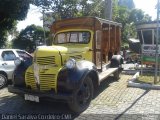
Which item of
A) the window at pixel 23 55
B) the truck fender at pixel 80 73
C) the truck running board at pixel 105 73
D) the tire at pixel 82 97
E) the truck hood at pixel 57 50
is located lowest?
the tire at pixel 82 97

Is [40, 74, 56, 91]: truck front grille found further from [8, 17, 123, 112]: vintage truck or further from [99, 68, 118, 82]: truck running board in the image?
[99, 68, 118, 82]: truck running board

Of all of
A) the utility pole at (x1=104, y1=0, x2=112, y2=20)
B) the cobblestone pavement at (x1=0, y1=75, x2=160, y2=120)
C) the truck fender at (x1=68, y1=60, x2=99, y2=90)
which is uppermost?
the utility pole at (x1=104, y1=0, x2=112, y2=20)

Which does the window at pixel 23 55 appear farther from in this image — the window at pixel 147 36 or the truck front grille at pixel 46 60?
the window at pixel 147 36

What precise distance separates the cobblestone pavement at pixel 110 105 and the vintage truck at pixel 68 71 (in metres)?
0.46

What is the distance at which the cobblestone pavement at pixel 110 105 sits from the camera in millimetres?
7516

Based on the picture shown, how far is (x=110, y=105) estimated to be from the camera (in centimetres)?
845

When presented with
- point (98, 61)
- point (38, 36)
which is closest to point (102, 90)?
point (98, 61)

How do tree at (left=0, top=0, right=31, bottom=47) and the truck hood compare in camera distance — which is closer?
the truck hood

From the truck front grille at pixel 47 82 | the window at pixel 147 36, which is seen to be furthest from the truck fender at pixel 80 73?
the window at pixel 147 36

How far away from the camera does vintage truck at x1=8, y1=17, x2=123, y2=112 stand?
7449mm

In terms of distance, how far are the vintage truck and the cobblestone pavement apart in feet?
1.50

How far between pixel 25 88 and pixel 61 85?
117 cm

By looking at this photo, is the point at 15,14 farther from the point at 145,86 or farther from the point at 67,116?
the point at 67,116

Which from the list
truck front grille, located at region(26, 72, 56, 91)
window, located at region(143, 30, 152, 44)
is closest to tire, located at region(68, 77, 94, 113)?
truck front grille, located at region(26, 72, 56, 91)
